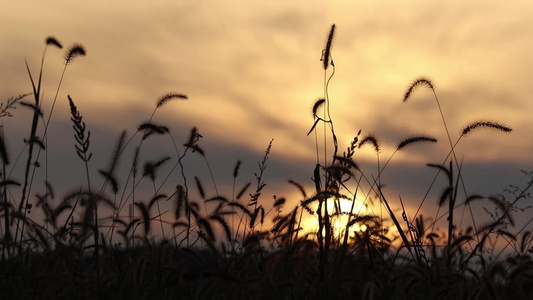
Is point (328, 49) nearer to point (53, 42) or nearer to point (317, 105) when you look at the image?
point (317, 105)

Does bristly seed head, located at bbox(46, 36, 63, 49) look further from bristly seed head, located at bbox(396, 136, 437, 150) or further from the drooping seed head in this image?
bristly seed head, located at bbox(396, 136, 437, 150)

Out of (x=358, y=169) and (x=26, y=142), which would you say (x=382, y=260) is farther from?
(x=26, y=142)

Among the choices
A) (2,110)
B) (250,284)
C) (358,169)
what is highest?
(2,110)

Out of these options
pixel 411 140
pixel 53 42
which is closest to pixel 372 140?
pixel 411 140

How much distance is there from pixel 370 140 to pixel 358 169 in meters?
0.59

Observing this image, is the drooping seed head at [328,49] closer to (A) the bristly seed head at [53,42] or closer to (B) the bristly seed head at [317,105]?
(B) the bristly seed head at [317,105]

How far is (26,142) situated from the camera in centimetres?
525

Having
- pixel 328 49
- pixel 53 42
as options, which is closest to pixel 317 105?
pixel 328 49

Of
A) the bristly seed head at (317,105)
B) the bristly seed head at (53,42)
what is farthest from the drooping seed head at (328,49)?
the bristly seed head at (53,42)

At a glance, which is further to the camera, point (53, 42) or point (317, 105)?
point (53, 42)

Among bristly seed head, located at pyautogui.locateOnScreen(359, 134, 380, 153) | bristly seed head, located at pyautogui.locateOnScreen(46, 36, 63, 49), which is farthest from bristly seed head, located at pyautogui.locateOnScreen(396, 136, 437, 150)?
bristly seed head, located at pyautogui.locateOnScreen(46, 36, 63, 49)

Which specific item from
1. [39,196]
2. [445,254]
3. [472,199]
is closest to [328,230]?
[445,254]

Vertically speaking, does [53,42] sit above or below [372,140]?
above

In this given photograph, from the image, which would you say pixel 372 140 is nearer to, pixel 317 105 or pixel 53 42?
pixel 317 105
